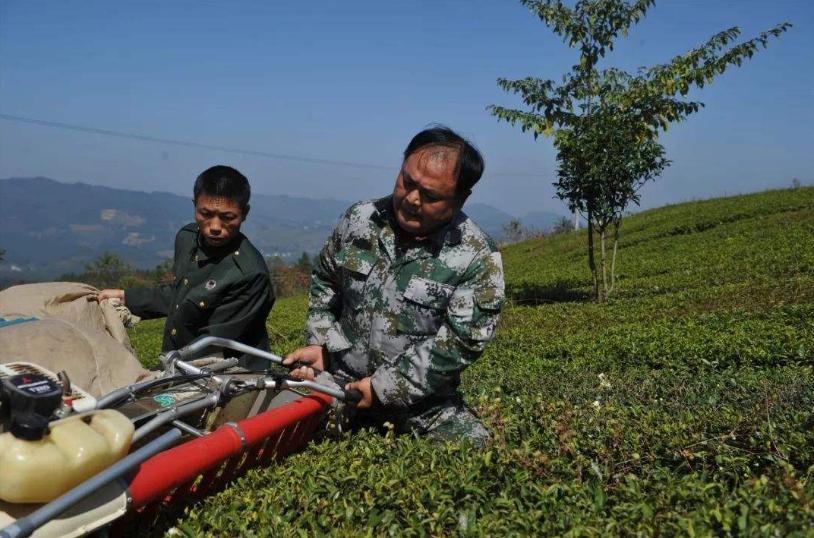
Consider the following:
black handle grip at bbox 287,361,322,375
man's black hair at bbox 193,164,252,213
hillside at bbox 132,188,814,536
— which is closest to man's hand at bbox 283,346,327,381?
black handle grip at bbox 287,361,322,375

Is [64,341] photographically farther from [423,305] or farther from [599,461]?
[599,461]

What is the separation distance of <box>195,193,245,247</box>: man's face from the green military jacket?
0.49 ft

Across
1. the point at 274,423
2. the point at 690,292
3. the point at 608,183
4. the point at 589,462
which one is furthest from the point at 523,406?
the point at 608,183

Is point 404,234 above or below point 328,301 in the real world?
above

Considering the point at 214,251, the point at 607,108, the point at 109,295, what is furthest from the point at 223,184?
the point at 607,108

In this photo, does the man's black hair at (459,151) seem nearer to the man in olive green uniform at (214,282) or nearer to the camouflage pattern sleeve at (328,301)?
the camouflage pattern sleeve at (328,301)

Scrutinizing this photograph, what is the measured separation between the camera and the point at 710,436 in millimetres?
3297

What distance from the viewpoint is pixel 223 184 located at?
13.8 feet

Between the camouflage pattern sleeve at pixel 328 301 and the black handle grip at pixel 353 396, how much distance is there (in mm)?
323

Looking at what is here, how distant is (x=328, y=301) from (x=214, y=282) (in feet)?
2.77

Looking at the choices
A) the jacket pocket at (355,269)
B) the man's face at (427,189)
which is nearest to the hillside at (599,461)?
the jacket pocket at (355,269)

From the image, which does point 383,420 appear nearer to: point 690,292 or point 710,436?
point 710,436

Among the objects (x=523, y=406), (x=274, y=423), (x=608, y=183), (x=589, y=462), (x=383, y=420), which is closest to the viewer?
(x=589, y=462)

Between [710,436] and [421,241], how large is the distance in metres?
1.58
